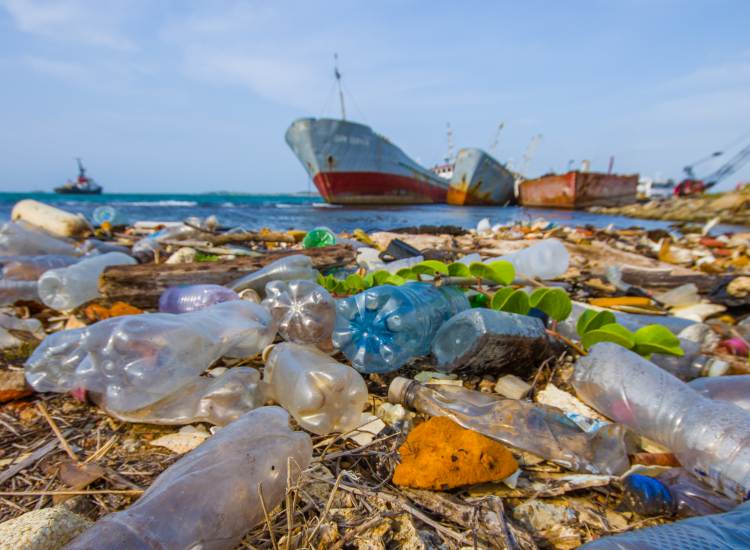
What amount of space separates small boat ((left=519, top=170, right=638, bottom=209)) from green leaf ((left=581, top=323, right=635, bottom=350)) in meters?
22.0

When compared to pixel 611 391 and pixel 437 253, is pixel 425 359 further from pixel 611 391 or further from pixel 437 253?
pixel 437 253

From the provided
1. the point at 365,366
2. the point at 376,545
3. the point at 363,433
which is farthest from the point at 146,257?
the point at 376,545

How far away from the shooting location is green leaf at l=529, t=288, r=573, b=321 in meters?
1.78

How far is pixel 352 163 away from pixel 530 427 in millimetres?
21828

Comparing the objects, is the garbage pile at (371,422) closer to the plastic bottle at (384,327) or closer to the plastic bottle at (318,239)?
the plastic bottle at (384,327)

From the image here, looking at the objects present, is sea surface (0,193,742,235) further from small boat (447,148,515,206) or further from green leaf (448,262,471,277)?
green leaf (448,262,471,277)

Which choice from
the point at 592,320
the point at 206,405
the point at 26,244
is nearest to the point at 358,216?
the point at 26,244

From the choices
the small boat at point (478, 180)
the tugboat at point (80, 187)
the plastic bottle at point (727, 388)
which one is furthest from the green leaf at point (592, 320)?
the tugboat at point (80, 187)

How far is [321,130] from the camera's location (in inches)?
794

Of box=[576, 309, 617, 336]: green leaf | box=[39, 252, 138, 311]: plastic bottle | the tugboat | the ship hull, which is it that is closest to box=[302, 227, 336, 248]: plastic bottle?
box=[39, 252, 138, 311]: plastic bottle

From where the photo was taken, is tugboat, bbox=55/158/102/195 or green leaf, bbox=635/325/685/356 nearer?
green leaf, bbox=635/325/685/356

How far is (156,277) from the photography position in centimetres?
235

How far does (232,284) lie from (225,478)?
188 centimetres

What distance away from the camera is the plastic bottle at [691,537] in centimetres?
65
